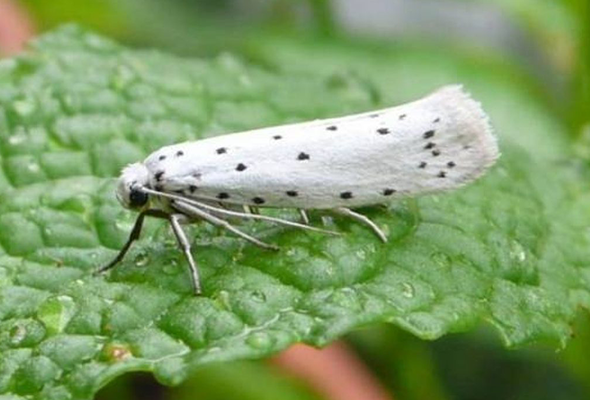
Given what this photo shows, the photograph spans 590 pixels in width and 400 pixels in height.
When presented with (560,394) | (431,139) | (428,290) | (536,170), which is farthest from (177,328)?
(560,394)

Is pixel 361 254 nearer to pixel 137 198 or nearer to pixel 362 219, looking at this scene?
pixel 362 219

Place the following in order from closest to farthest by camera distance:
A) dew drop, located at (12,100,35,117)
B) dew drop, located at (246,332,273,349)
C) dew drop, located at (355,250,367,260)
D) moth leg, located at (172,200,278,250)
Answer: dew drop, located at (246,332,273,349), dew drop, located at (355,250,367,260), moth leg, located at (172,200,278,250), dew drop, located at (12,100,35,117)

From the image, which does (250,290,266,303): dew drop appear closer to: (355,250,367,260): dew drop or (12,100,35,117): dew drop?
(355,250,367,260): dew drop

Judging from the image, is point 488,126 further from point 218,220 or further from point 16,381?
point 16,381

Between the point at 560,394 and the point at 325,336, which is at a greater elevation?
the point at 325,336

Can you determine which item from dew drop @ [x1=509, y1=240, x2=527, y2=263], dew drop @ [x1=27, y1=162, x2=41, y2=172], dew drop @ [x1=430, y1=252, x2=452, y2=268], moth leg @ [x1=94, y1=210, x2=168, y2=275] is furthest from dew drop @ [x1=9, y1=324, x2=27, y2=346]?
dew drop @ [x1=509, y1=240, x2=527, y2=263]

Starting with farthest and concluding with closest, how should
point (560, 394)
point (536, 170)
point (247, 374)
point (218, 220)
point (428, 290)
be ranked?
1. point (560, 394)
2. point (247, 374)
3. point (536, 170)
4. point (218, 220)
5. point (428, 290)

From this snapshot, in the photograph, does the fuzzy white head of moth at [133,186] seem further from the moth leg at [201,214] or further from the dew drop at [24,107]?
Answer: the dew drop at [24,107]
